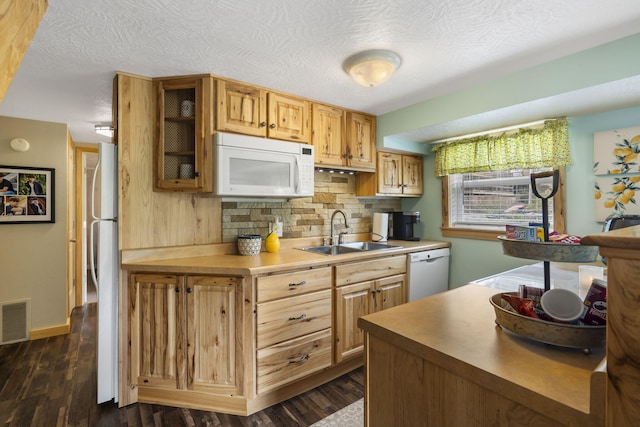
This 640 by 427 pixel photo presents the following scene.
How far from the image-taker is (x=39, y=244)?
3.07 metres

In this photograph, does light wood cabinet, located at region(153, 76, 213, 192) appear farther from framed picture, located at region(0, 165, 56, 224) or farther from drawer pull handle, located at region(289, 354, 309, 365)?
framed picture, located at region(0, 165, 56, 224)

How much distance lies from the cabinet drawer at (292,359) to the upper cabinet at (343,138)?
1505 mm

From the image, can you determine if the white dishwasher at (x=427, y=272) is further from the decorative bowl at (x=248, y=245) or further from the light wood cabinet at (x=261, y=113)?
the light wood cabinet at (x=261, y=113)

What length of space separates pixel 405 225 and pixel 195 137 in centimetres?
234

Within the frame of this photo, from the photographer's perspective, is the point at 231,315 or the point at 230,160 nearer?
the point at 231,315

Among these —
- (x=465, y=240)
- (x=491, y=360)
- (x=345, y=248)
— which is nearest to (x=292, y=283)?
(x=345, y=248)

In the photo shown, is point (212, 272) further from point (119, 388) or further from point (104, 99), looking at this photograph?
point (104, 99)

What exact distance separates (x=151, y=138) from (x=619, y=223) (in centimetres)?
317

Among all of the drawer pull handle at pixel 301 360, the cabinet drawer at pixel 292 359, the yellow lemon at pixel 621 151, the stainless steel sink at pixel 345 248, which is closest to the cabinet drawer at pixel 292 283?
the cabinet drawer at pixel 292 359

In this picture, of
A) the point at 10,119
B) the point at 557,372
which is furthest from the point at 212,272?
the point at 10,119

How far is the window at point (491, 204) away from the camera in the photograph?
2746 millimetres

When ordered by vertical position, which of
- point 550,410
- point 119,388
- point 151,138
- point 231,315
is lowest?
point 119,388

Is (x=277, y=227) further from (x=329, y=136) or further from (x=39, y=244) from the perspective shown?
(x=39, y=244)

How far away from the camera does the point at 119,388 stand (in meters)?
2.02
